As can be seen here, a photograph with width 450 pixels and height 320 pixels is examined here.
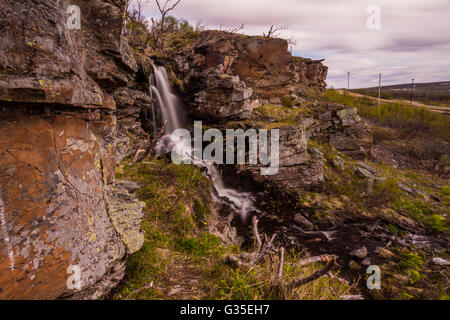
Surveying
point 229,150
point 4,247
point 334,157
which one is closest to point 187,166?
point 229,150

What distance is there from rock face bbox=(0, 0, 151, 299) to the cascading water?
611cm

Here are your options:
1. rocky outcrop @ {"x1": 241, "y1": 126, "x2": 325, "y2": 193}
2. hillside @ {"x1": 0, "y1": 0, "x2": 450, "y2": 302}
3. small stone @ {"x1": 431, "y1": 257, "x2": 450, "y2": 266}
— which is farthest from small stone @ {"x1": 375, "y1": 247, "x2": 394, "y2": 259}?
rocky outcrop @ {"x1": 241, "y1": 126, "x2": 325, "y2": 193}

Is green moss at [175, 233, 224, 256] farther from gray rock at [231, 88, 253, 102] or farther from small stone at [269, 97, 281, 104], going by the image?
small stone at [269, 97, 281, 104]

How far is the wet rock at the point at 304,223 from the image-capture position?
27.4 feet

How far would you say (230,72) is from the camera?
11.6 metres

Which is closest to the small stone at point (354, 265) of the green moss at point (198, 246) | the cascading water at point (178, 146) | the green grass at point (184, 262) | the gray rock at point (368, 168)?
the green grass at point (184, 262)

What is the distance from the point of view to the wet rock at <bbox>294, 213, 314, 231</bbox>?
8359 millimetres

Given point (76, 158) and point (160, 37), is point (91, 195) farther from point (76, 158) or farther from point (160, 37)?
point (160, 37)

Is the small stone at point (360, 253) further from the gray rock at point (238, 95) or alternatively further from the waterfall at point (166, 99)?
the waterfall at point (166, 99)

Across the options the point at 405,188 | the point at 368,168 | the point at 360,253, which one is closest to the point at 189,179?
the point at 360,253

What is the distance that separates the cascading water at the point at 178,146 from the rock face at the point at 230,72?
90 cm

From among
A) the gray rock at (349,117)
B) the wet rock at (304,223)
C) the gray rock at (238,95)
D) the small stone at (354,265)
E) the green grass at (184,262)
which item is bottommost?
the small stone at (354,265)

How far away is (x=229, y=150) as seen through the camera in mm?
10172

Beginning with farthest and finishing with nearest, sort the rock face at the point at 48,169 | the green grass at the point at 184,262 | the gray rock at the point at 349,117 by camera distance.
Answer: the gray rock at the point at 349,117
the green grass at the point at 184,262
the rock face at the point at 48,169
